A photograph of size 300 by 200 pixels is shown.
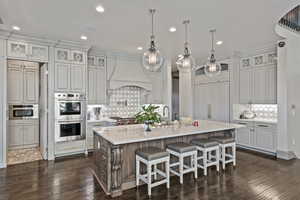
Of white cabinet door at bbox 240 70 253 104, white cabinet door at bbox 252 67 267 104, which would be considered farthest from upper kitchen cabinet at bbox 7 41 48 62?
white cabinet door at bbox 252 67 267 104

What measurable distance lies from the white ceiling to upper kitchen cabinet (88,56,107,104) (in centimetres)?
85

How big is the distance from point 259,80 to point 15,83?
23.4ft

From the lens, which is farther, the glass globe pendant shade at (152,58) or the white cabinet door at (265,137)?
the white cabinet door at (265,137)

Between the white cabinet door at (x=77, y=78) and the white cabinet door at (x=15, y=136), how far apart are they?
2374 millimetres

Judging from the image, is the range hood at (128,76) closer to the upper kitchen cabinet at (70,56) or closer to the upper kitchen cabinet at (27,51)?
the upper kitchen cabinet at (70,56)

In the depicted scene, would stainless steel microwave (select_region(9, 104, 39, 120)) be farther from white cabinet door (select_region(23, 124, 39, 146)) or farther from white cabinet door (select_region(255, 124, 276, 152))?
white cabinet door (select_region(255, 124, 276, 152))

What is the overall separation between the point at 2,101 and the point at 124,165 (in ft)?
10.3

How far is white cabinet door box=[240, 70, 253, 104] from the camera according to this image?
17.8 ft

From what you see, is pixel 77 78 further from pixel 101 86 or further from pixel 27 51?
pixel 27 51

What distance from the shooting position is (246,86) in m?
5.53

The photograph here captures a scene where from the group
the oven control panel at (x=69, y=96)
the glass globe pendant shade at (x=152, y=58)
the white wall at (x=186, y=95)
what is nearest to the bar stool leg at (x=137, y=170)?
the glass globe pendant shade at (x=152, y=58)

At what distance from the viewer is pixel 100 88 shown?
221 inches

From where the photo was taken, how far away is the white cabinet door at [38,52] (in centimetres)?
429

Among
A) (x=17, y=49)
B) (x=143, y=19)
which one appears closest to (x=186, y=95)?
(x=143, y=19)
